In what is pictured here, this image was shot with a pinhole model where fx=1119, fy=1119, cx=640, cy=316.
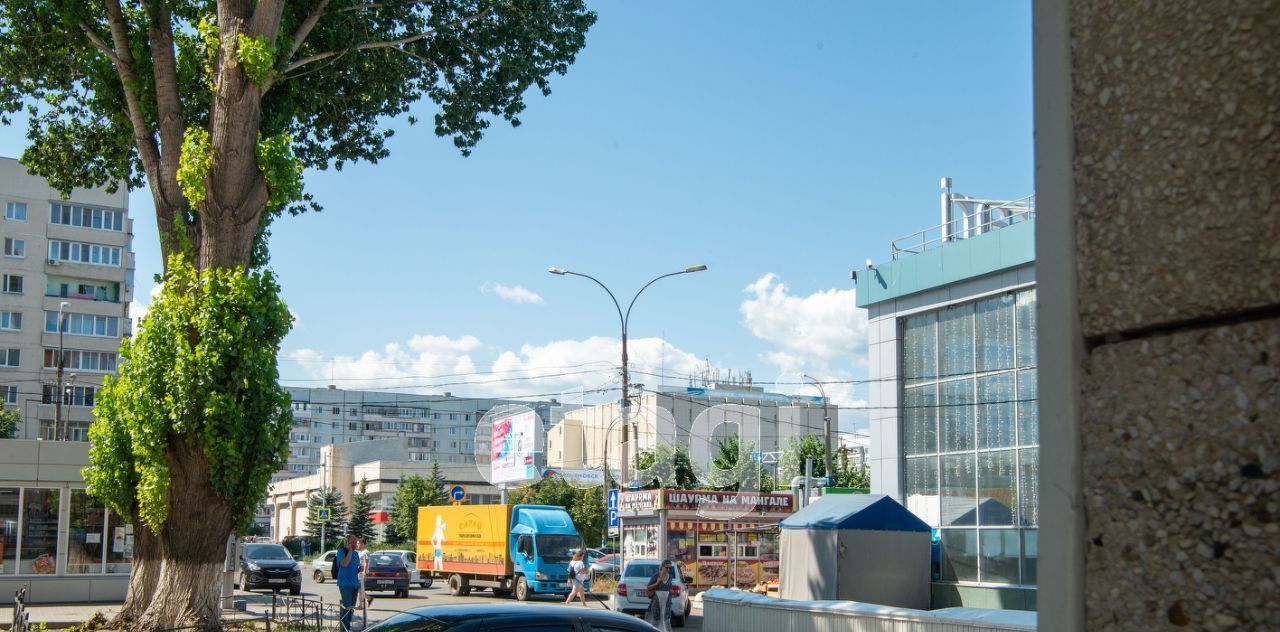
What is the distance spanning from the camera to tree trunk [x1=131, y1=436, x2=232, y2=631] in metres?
15.7

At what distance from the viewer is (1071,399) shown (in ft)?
6.95

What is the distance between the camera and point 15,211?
75.1m

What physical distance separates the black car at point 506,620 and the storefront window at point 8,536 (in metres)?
25.2

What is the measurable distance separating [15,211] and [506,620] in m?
79.3

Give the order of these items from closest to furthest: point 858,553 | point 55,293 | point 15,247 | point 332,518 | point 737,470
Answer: point 858,553 < point 737,470 < point 15,247 < point 55,293 < point 332,518

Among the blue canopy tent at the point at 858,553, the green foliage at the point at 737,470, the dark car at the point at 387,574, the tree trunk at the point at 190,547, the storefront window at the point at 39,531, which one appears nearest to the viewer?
the tree trunk at the point at 190,547

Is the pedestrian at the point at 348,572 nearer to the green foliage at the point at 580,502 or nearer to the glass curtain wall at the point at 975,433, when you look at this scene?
the glass curtain wall at the point at 975,433

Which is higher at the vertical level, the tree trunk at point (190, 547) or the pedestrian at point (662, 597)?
the tree trunk at point (190, 547)

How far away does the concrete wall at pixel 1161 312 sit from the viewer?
1.79 meters

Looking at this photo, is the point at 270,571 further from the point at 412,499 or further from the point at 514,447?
the point at 412,499

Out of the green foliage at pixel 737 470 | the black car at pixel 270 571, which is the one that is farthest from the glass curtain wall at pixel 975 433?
the green foliage at pixel 737 470

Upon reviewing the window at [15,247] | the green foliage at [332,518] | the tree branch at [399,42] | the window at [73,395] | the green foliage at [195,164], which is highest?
the window at [15,247]

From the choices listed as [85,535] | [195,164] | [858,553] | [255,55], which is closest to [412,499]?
[85,535]

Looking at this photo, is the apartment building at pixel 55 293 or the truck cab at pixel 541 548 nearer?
the truck cab at pixel 541 548
